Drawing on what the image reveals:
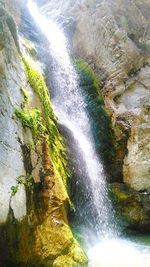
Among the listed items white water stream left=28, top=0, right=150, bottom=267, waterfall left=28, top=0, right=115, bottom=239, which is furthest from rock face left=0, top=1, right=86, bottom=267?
waterfall left=28, top=0, right=115, bottom=239

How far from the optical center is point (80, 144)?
10953mm

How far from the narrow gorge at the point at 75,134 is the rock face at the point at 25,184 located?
21mm

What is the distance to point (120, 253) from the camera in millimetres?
8031

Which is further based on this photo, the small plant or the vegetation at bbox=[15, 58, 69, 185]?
the vegetation at bbox=[15, 58, 69, 185]

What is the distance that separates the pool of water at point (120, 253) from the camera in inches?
285

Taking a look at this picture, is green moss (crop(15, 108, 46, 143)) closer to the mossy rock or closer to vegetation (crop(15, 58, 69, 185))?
vegetation (crop(15, 58, 69, 185))

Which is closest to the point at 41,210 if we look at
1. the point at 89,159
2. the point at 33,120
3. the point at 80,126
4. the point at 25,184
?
the point at 25,184

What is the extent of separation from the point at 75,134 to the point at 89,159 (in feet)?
2.99

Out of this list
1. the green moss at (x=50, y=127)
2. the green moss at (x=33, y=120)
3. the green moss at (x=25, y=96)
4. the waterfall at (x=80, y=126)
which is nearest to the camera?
the green moss at (x=33, y=120)

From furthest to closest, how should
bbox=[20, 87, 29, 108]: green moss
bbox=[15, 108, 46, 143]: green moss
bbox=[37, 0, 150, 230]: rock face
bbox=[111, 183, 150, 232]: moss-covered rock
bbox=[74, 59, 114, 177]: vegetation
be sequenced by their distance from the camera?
1. bbox=[74, 59, 114, 177]: vegetation
2. bbox=[37, 0, 150, 230]: rock face
3. bbox=[111, 183, 150, 232]: moss-covered rock
4. bbox=[20, 87, 29, 108]: green moss
5. bbox=[15, 108, 46, 143]: green moss

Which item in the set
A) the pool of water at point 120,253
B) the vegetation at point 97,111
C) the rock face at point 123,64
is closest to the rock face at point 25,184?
the pool of water at point 120,253

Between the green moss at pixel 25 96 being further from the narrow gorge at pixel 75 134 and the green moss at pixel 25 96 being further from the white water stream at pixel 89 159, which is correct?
the white water stream at pixel 89 159

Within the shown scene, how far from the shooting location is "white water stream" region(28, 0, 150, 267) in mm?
7852

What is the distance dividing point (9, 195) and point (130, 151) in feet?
21.0
